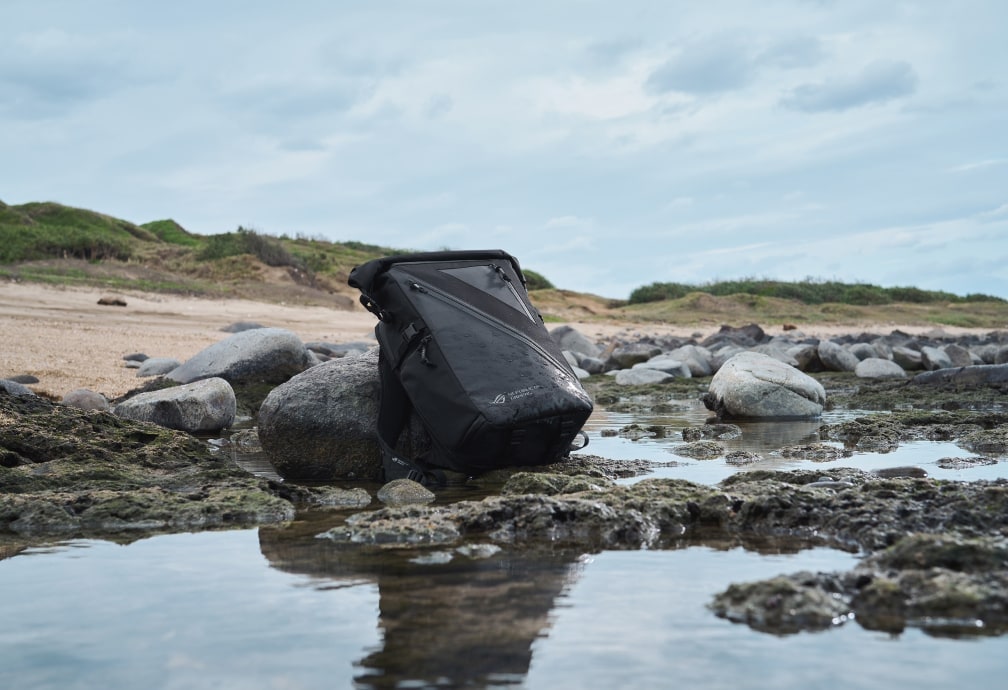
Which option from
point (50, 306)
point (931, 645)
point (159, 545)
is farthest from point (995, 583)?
point (50, 306)

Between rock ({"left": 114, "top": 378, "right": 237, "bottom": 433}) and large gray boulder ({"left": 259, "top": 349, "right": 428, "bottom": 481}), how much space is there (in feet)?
6.09

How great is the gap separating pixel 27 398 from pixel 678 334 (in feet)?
68.4

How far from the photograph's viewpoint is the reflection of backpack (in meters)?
4.88

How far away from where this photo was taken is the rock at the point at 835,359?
43.5 ft

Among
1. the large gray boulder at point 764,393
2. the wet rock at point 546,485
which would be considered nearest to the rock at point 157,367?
the large gray boulder at point 764,393

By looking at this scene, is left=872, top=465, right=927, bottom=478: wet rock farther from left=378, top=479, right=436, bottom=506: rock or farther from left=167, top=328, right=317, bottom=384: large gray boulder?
left=167, top=328, right=317, bottom=384: large gray boulder

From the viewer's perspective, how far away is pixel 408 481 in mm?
4852

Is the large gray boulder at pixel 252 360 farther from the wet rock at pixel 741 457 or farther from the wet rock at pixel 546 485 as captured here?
the wet rock at pixel 546 485

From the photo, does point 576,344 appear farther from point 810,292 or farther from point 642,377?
point 810,292

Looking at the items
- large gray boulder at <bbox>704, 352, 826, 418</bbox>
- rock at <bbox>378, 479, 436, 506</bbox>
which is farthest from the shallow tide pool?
large gray boulder at <bbox>704, 352, 826, 418</bbox>

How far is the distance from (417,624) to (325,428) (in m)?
3.21

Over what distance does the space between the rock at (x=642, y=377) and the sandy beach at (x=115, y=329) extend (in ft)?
18.7

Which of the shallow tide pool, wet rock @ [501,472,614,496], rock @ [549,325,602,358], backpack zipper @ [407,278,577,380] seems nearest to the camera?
the shallow tide pool

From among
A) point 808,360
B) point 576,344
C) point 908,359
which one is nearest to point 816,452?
point 808,360
